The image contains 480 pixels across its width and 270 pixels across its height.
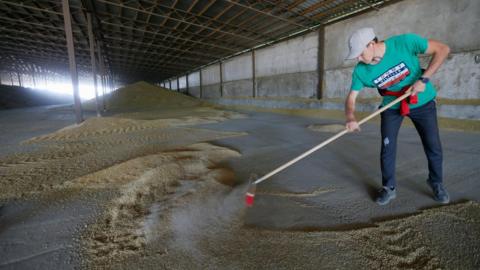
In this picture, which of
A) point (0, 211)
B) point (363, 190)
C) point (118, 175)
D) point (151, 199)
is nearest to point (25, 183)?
point (0, 211)

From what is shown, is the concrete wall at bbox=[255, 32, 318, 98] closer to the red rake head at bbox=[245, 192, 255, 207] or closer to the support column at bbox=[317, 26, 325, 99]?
the support column at bbox=[317, 26, 325, 99]

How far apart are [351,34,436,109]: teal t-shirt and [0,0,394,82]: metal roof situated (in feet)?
25.3

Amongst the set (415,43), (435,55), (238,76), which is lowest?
(435,55)

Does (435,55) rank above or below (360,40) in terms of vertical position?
below

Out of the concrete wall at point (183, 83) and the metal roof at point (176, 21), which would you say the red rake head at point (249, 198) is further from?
the concrete wall at point (183, 83)

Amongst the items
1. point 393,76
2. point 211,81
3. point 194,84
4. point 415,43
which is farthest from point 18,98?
point 415,43

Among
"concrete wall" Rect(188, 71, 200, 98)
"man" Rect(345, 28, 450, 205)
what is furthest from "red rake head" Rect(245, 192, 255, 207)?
"concrete wall" Rect(188, 71, 200, 98)

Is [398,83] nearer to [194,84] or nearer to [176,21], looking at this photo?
[176,21]

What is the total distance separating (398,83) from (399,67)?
0.53ft

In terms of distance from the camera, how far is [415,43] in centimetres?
180

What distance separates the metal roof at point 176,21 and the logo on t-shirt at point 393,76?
25.5 ft

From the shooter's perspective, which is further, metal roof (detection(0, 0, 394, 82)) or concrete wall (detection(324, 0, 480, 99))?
metal roof (detection(0, 0, 394, 82))

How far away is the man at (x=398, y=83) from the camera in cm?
178

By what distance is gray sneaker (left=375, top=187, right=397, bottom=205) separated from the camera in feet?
6.73
